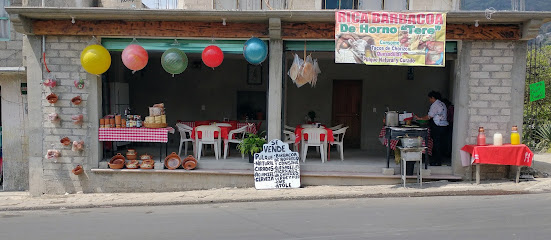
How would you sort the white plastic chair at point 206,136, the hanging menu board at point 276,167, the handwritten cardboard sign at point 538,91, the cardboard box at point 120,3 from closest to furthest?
the hanging menu board at point 276,167, the handwritten cardboard sign at point 538,91, the white plastic chair at point 206,136, the cardboard box at point 120,3

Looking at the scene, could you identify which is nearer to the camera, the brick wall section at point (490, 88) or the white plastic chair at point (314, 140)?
the brick wall section at point (490, 88)

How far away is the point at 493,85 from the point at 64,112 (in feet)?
31.9

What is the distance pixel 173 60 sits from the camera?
962cm

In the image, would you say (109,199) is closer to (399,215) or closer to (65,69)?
(65,69)

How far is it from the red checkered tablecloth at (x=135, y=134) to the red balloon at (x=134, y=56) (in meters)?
1.55

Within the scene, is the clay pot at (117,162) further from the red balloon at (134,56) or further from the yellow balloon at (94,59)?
the red balloon at (134,56)

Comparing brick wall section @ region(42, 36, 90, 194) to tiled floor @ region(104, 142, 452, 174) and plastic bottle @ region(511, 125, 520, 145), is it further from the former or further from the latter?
plastic bottle @ region(511, 125, 520, 145)

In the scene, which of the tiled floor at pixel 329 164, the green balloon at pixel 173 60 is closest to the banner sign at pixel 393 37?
the tiled floor at pixel 329 164

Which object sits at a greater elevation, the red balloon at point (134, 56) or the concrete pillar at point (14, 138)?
the red balloon at point (134, 56)

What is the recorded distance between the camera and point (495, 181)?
32.3 feet

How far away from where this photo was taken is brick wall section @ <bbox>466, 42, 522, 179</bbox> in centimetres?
970

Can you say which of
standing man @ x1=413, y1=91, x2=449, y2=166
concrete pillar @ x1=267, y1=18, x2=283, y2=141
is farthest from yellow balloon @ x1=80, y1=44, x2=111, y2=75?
standing man @ x1=413, y1=91, x2=449, y2=166

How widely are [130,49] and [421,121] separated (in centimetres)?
707

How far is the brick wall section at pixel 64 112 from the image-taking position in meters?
10.1
